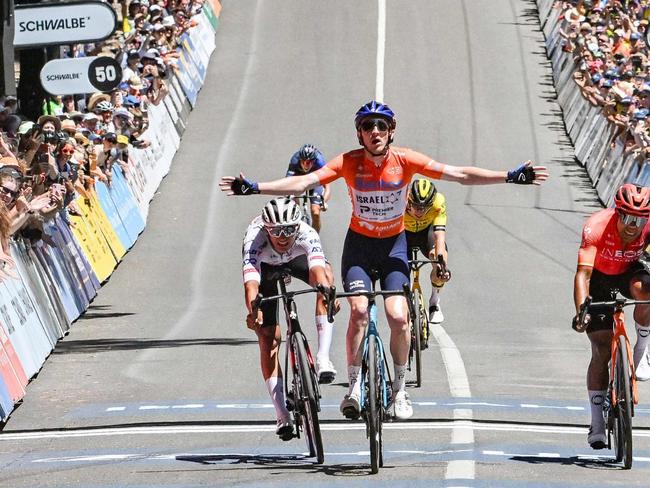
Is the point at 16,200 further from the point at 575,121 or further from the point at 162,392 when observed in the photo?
the point at 575,121

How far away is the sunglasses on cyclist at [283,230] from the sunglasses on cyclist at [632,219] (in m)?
2.28

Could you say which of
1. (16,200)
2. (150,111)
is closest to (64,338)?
Answer: (16,200)

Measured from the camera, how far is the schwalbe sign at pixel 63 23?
16906mm

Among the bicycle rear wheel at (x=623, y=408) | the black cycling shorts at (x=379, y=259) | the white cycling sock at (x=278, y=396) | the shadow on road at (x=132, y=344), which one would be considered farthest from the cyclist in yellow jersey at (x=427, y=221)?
the bicycle rear wheel at (x=623, y=408)

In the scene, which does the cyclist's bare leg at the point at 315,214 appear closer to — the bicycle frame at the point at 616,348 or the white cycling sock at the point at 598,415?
the white cycling sock at the point at 598,415

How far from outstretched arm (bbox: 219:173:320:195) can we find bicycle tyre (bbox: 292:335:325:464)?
105 centimetres

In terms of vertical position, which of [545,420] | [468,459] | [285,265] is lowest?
[545,420]

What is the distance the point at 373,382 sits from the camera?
33.8 feet

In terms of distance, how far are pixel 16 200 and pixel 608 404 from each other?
6.77 meters

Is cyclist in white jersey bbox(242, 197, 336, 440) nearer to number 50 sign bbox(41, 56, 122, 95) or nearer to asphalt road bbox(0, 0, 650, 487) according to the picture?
asphalt road bbox(0, 0, 650, 487)

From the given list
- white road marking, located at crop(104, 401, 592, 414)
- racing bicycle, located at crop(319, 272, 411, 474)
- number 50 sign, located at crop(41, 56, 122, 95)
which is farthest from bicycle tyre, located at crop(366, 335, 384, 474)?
number 50 sign, located at crop(41, 56, 122, 95)

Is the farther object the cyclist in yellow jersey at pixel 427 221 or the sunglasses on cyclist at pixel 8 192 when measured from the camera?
the cyclist in yellow jersey at pixel 427 221

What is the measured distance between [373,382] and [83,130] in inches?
538

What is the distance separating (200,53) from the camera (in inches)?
1581
